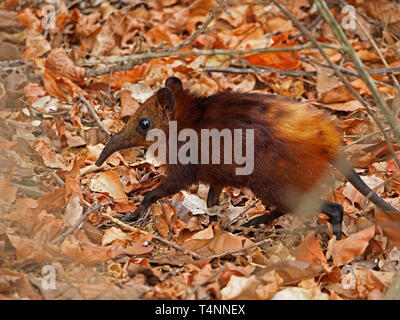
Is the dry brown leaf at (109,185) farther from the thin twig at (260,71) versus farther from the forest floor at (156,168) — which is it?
the thin twig at (260,71)

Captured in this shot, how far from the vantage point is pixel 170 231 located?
4848mm

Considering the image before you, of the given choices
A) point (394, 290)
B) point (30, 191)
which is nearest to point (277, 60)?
point (30, 191)

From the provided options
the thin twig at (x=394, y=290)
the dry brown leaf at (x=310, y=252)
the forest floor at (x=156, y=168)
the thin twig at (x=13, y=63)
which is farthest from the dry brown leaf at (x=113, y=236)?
the thin twig at (x=13, y=63)

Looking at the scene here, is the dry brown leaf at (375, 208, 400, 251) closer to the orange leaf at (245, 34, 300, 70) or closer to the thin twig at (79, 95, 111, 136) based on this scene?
the thin twig at (79, 95, 111, 136)

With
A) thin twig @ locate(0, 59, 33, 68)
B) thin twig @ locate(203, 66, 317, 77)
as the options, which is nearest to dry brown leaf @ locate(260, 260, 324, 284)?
thin twig @ locate(203, 66, 317, 77)

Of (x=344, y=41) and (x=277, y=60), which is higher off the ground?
(x=277, y=60)

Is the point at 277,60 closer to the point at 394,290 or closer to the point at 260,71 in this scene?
the point at 260,71

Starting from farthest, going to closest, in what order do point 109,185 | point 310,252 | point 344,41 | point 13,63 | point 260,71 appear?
point 13,63 < point 260,71 < point 109,185 < point 310,252 < point 344,41

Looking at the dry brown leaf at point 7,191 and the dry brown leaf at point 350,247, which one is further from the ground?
the dry brown leaf at point 7,191

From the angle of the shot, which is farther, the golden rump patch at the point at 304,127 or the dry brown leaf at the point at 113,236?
the dry brown leaf at the point at 113,236

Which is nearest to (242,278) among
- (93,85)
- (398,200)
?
(398,200)

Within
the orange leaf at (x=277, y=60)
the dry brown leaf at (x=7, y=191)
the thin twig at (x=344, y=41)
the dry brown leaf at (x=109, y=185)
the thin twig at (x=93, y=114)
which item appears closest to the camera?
the thin twig at (x=344, y=41)

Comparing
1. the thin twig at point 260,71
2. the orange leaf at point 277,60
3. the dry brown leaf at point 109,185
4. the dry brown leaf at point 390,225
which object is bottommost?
the dry brown leaf at point 390,225
